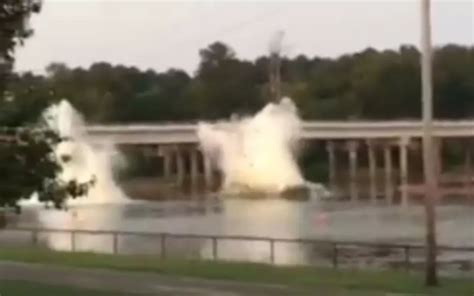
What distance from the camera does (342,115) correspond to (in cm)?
15962

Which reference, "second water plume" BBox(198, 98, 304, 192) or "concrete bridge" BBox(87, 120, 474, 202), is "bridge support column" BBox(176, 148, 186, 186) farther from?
"second water plume" BBox(198, 98, 304, 192)

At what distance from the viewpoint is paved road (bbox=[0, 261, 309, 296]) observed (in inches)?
1081

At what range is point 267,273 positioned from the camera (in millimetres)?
32281

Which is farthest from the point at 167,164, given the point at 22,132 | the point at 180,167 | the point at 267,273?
the point at 22,132

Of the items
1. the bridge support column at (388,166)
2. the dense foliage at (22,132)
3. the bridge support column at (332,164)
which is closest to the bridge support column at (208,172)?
the bridge support column at (332,164)

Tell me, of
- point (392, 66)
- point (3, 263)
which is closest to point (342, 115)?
point (392, 66)

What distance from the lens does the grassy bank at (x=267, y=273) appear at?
93.3 ft

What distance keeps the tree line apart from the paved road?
327 ft

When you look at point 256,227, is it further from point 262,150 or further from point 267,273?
point 262,150

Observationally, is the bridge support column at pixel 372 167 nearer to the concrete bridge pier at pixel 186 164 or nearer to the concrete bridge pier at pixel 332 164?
the concrete bridge pier at pixel 332 164

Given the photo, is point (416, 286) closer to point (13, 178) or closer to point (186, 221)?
point (13, 178)

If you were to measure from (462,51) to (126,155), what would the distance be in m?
42.0

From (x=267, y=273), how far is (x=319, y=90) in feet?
413

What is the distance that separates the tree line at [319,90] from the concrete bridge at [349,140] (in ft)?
14.0
